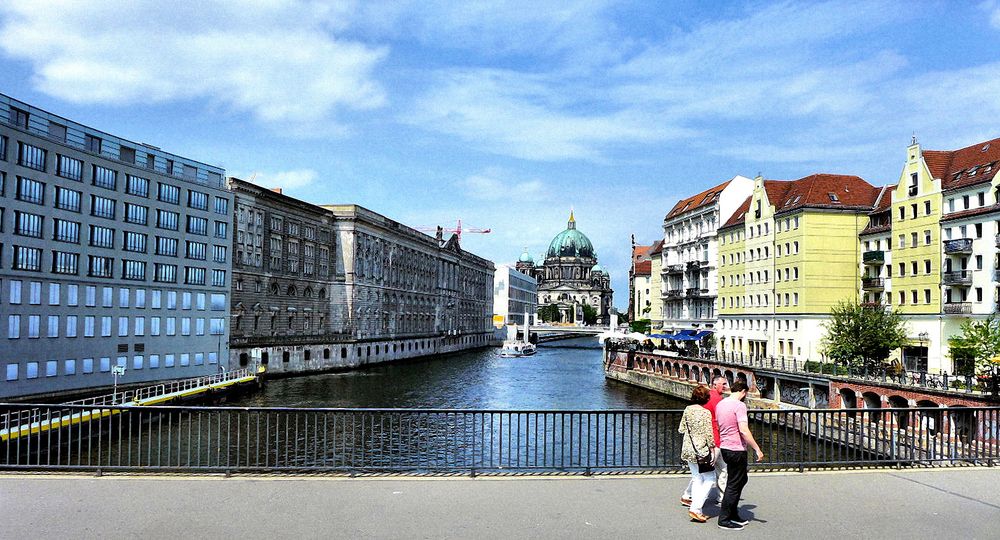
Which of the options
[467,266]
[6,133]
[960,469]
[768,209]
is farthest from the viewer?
[467,266]

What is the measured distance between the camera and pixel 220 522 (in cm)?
962

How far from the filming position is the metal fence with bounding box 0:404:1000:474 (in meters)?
12.8

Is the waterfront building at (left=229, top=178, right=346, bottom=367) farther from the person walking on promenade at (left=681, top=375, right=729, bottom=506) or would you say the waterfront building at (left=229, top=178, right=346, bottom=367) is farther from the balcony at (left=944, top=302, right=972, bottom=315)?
the person walking on promenade at (left=681, top=375, right=729, bottom=506)

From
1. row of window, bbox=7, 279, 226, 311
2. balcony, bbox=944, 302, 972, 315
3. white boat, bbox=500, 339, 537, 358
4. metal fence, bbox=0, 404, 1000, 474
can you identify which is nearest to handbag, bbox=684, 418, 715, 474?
metal fence, bbox=0, 404, 1000, 474

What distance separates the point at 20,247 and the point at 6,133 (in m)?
7.09

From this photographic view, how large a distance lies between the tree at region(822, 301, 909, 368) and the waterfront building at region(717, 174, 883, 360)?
366 inches

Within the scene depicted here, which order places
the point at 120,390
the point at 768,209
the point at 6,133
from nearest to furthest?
1. the point at 6,133
2. the point at 120,390
3. the point at 768,209

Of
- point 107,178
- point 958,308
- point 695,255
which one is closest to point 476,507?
point 958,308

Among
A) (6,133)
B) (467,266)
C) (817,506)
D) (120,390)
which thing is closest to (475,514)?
(817,506)

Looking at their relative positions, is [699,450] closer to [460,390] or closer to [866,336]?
[866,336]

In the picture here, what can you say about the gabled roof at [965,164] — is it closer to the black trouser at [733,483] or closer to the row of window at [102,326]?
the black trouser at [733,483]

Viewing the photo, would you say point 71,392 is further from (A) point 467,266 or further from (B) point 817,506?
(A) point 467,266

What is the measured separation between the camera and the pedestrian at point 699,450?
33.1 feet

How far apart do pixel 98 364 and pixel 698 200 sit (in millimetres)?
65251
